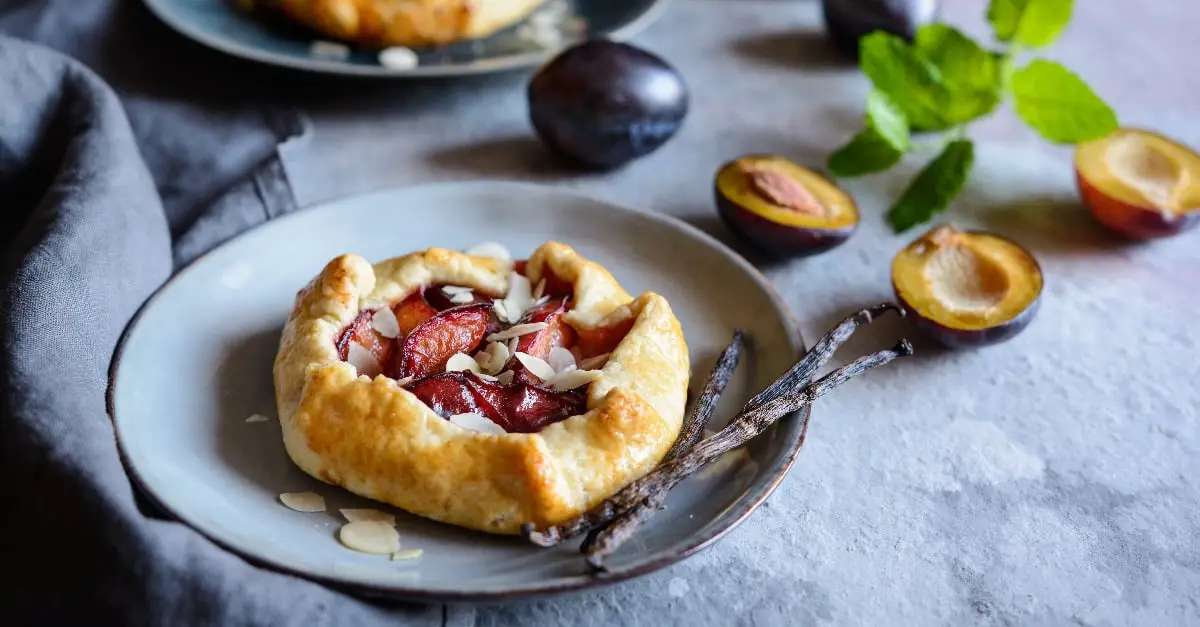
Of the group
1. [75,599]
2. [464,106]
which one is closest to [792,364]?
[75,599]

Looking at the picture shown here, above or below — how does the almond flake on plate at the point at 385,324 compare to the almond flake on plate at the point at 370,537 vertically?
above

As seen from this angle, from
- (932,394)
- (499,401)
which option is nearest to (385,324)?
(499,401)

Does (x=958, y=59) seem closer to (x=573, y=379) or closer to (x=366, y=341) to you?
(x=573, y=379)

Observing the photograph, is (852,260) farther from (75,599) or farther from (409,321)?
(75,599)

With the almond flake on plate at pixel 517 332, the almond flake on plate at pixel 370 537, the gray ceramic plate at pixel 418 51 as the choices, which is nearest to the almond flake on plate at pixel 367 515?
the almond flake on plate at pixel 370 537

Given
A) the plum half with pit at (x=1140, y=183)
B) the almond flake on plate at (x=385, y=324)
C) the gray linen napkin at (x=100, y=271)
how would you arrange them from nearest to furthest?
1. the gray linen napkin at (x=100, y=271)
2. the almond flake on plate at (x=385, y=324)
3. the plum half with pit at (x=1140, y=183)

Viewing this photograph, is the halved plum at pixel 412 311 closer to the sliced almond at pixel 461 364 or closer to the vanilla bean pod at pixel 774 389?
the sliced almond at pixel 461 364
